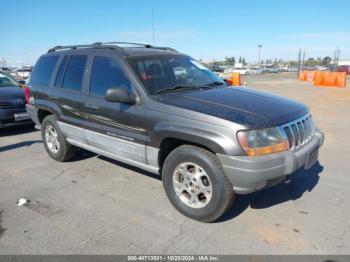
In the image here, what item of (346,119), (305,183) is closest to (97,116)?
(305,183)

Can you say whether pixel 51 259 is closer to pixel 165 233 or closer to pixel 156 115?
pixel 165 233

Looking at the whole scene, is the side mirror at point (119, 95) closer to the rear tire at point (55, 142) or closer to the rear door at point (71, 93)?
the rear door at point (71, 93)

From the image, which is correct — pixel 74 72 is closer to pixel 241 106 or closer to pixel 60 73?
pixel 60 73

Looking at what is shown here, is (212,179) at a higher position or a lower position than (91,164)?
higher

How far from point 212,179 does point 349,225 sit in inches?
63.0

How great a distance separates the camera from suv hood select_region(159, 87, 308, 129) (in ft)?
10.7

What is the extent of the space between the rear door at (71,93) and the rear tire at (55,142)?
215 mm

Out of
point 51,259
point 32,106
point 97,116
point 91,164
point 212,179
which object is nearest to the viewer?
point 51,259

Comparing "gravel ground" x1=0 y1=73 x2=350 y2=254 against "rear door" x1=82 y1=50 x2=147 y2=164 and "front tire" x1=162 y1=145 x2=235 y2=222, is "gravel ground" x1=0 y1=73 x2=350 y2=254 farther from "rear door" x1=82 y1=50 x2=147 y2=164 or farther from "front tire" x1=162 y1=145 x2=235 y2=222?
"rear door" x1=82 y1=50 x2=147 y2=164

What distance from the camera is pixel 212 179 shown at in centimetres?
A: 334

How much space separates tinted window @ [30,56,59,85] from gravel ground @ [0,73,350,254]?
152cm

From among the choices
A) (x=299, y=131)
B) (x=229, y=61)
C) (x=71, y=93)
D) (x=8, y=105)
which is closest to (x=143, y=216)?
(x=299, y=131)

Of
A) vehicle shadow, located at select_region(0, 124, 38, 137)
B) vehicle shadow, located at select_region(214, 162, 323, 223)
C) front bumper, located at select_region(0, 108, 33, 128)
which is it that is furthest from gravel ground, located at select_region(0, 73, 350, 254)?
vehicle shadow, located at select_region(0, 124, 38, 137)

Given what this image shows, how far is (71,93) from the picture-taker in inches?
194
